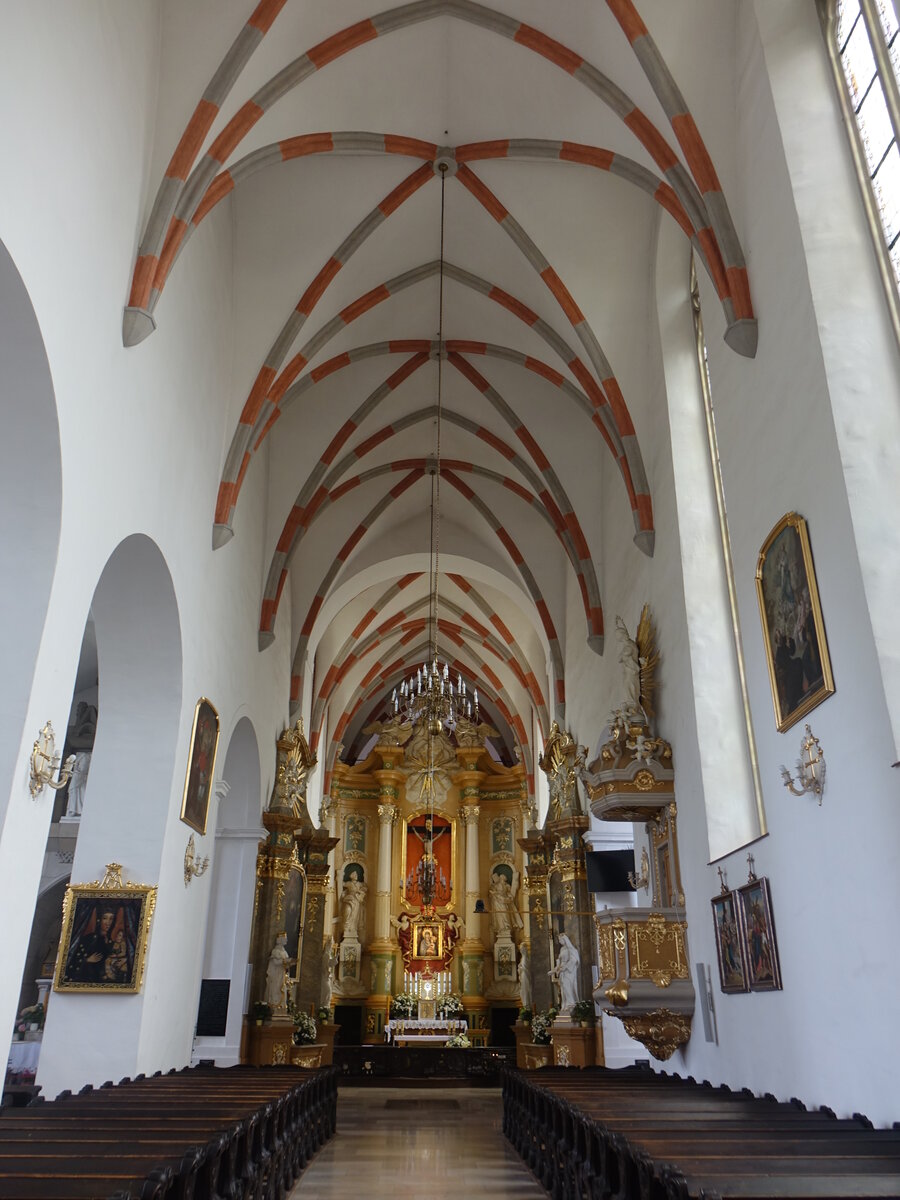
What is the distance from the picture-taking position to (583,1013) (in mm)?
14812

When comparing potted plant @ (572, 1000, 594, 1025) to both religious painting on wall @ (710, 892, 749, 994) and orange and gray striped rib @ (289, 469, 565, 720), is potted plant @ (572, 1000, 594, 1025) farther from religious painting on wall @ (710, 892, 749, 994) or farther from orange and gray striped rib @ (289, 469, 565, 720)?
religious painting on wall @ (710, 892, 749, 994)

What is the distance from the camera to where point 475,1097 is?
58.6 ft

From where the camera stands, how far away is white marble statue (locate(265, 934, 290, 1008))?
15541 mm

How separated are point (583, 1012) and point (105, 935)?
8473 mm

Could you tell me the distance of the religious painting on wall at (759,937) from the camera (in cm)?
765

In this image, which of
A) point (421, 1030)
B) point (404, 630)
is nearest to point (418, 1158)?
point (421, 1030)

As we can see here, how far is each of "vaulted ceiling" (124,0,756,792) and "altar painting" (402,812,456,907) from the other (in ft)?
30.0

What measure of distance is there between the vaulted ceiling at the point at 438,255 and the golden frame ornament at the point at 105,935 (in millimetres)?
4363

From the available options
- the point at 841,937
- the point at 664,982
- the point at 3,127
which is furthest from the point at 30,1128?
the point at 664,982

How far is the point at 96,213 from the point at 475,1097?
16.6m

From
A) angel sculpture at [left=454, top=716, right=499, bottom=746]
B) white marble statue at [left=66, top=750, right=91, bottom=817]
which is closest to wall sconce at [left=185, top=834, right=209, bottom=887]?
white marble statue at [left=66, top=750, right=91, bottom=817]

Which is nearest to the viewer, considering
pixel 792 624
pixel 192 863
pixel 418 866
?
pixel 792 624

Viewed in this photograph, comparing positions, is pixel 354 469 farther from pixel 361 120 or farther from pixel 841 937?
pixel 841 937

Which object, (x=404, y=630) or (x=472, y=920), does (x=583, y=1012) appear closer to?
(x=472, y=920)
